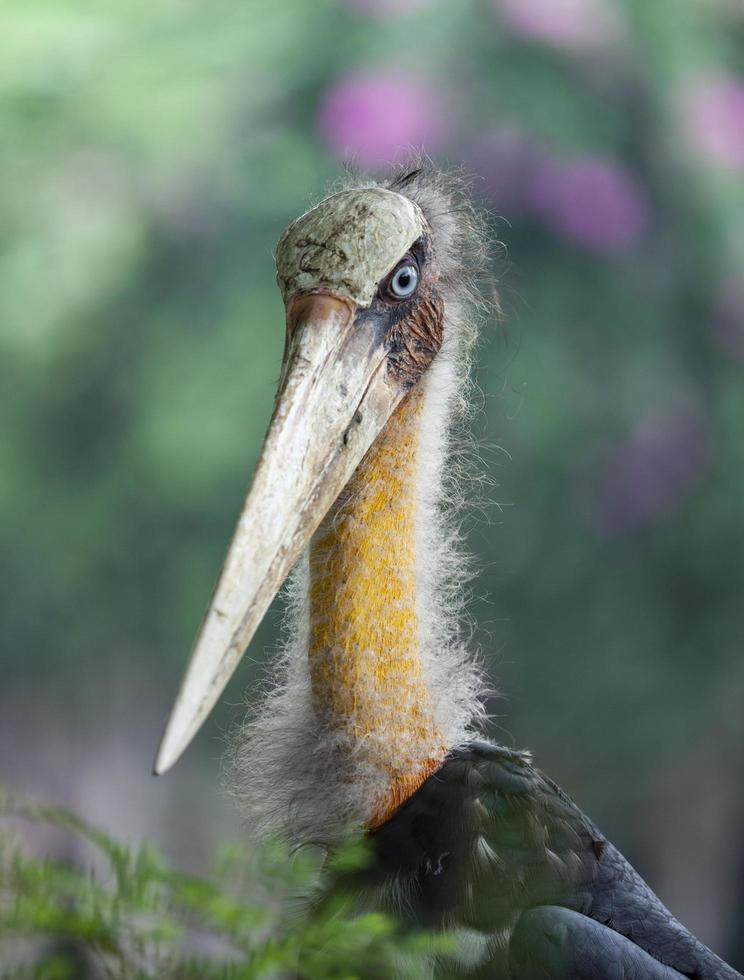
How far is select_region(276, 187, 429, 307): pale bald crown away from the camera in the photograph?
1093mm

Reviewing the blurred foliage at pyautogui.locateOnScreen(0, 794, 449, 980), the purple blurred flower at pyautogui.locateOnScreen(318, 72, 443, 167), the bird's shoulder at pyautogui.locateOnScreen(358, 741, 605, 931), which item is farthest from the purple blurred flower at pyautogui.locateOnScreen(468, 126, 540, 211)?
the blurred foliage at pyautogui.locateOnScreen(0, 794, 449, 980)

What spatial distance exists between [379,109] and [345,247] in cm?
181

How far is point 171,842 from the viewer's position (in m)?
2.73

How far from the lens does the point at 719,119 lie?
283 cm

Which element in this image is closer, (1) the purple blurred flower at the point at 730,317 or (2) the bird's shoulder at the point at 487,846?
(2) the bird's shoulder at the point at 487,846

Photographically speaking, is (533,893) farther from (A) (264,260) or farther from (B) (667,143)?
(B) (667,143)

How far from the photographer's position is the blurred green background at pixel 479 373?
2674mm

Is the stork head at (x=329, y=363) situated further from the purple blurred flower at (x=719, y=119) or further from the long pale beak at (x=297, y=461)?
the purple blurred flower at (x=719, y=119)

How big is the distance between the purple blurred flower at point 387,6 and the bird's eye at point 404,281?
1.87 m

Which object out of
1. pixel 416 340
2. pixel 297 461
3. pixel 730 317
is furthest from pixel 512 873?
pixel 730 317

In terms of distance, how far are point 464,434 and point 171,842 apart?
1.66 meters

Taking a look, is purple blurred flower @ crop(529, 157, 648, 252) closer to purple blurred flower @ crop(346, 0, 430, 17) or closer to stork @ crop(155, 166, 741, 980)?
purple blurred flower @ crop(346, 0, 430, 17)

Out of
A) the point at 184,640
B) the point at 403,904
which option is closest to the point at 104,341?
the point at 184,640

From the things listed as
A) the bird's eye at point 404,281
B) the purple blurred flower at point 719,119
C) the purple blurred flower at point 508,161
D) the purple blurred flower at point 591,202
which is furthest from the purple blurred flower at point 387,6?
the bird's eye at point 404,281
